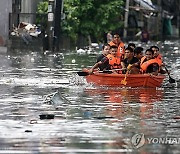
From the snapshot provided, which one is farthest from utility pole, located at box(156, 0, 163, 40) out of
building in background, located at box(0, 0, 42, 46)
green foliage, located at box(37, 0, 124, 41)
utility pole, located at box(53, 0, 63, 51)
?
utility pole, located at box(53, 0, 63, 51)

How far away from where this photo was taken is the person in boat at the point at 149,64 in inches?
800

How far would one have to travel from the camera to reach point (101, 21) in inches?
2008

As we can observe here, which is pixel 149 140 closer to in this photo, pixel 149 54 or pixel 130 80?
pixel 130 80

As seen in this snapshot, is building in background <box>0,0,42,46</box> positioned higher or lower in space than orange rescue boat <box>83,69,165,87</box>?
higher

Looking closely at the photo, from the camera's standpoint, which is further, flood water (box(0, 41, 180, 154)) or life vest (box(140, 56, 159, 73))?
life vest (box(140, 56, 159, 73))

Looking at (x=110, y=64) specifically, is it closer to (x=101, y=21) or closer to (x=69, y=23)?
(x=69, y=23)

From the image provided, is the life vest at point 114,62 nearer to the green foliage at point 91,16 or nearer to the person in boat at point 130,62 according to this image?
the person in boat at point 130,62

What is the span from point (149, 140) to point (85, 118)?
8.63 feet

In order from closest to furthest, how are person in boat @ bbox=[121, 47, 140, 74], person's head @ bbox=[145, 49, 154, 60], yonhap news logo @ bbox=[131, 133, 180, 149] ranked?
yonhap news logo @ bbox=[131, 133, 180, 149] → person's head @ bbox=[145, 49, 154, 60] → person in boat @ bbox=[121, 47, 140, 74]

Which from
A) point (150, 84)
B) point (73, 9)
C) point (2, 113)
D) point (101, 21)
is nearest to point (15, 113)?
point (2, 113)

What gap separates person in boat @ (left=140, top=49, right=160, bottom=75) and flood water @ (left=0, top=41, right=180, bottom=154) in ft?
2.02


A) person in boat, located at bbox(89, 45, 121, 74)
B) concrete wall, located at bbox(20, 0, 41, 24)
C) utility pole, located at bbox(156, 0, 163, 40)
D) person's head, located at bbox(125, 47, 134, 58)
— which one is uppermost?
concrete wall, located at bbox(20, 0, 41, 24)

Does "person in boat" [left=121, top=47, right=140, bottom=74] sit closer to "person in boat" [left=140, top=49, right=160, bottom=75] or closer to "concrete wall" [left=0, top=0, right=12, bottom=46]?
"person in boat" [left=140, top=49, right=160, bottom=75]

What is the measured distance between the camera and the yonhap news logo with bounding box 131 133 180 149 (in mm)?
10508
